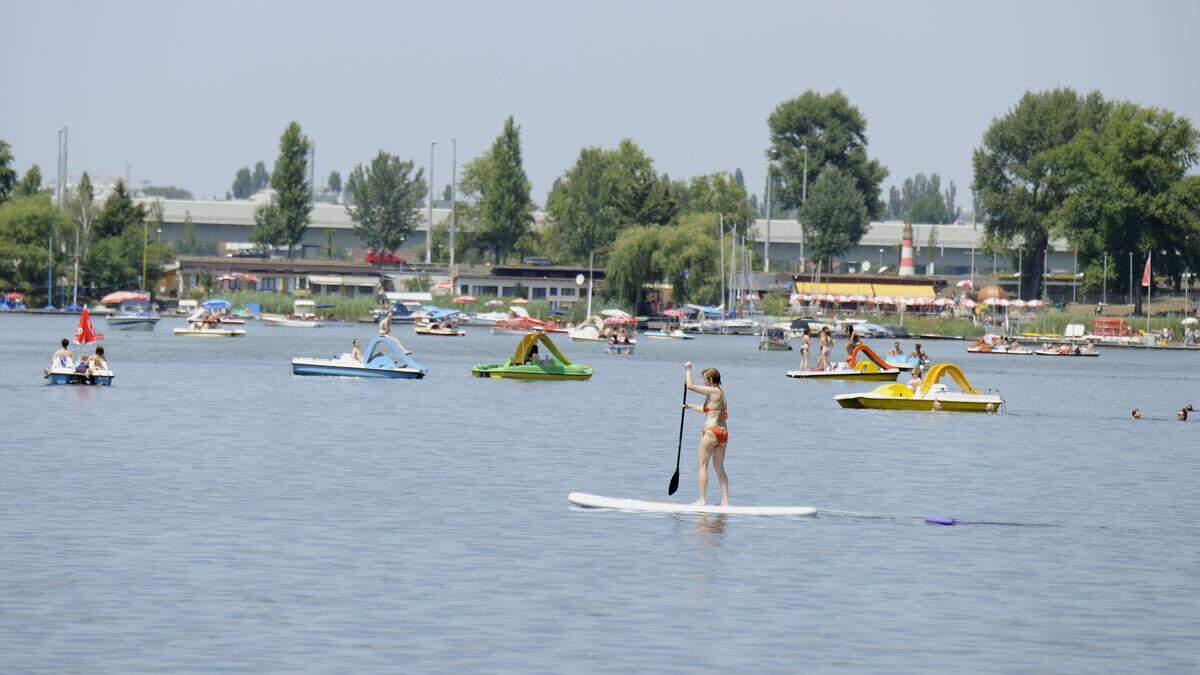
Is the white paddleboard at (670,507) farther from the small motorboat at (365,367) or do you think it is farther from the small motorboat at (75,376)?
the small motorboat at (365,367)

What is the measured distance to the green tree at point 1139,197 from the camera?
16412cm

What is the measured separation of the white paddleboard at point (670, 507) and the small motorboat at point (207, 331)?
4144 inches

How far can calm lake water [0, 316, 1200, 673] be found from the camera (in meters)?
20.8

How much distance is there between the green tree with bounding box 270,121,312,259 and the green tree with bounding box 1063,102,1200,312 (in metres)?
83.6

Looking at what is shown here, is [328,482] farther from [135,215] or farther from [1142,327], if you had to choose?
[135,215]

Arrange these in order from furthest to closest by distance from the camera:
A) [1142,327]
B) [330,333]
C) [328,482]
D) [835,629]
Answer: [1142,327] < [330,333] < [328,482] < [835,629]

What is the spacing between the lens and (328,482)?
124 ft

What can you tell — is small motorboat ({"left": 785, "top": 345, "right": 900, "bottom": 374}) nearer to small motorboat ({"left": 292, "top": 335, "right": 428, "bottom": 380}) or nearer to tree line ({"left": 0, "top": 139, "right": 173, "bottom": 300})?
small motorboat ({"left": 292, "top": 335, "right": 428, "bottom": 380})

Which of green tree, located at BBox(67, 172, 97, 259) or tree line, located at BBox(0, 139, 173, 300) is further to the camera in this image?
green tree, located at BBox(67, 172, 97, 259)

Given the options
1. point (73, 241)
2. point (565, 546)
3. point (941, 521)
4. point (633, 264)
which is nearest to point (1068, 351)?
point (633, 264)

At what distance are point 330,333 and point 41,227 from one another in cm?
4132

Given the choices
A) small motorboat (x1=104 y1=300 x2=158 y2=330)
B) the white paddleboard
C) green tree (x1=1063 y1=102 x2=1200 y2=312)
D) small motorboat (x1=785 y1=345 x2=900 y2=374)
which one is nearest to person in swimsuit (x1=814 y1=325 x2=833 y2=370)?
small motorboat (x1=785 y1=345 x2=900 y2=374)

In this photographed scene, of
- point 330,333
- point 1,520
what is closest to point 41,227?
point 330,333

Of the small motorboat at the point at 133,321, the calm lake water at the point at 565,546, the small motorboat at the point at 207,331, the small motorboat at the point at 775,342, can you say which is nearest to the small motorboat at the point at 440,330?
the small motorboat at the point at 207,331
